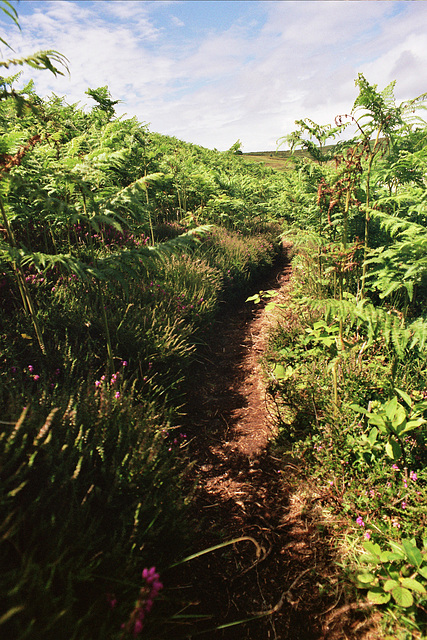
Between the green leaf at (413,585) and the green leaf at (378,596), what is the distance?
12 centimetres

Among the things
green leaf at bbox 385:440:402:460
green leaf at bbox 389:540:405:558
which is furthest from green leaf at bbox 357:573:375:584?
green leaf at bbox 385:440:402:460

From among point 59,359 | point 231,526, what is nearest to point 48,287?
point 59,359

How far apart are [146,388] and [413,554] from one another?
7.68 feet

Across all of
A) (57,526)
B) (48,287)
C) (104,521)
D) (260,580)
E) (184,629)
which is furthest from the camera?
(48,287)

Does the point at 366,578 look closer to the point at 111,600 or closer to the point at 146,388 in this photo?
the point at 111,600

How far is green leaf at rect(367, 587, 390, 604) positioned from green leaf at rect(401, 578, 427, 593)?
0.40 ft

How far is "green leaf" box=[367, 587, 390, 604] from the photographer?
1688 mm

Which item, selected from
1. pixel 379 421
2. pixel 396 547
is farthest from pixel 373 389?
pixel 396 547

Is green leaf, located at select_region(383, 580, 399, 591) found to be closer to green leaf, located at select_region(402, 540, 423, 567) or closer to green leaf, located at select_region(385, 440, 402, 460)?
green leaf, located at select_region(402, 540, 423, 567)

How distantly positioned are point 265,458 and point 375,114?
139 inches

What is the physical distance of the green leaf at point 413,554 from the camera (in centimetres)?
169

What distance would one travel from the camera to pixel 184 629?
161 centimetres

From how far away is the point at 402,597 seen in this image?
1.62 meters

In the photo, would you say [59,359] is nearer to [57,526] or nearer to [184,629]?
[57,526]
